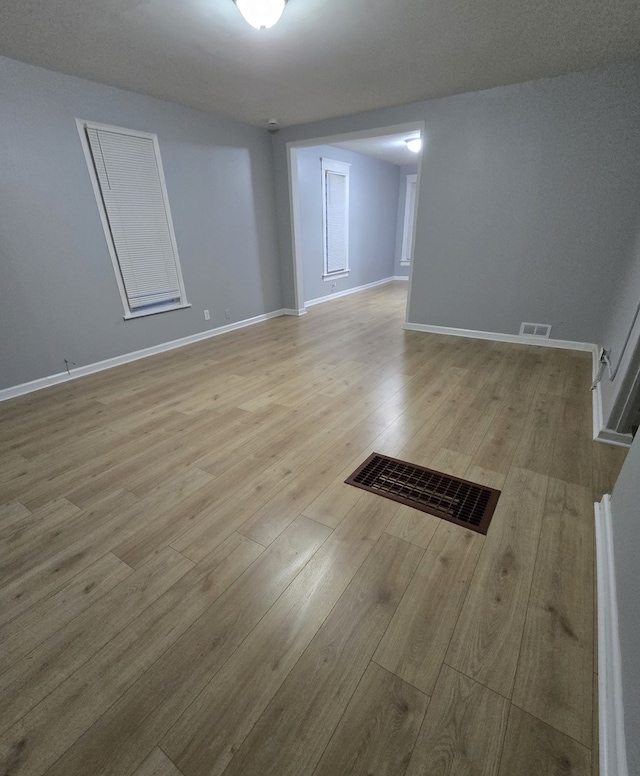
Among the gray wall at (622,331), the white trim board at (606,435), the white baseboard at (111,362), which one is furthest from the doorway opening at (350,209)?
the white trim board at (606,435)

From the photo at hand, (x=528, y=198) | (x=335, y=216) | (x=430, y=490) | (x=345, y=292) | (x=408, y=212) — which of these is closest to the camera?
(x=430, y=490)

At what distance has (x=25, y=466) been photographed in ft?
6.89

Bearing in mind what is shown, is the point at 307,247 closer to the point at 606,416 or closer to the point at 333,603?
the point at 606,416

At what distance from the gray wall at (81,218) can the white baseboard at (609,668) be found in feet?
13.5

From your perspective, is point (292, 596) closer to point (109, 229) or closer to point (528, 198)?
point (109, 229)

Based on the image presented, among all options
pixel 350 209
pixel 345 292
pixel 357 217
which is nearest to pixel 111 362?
pixel 345 292

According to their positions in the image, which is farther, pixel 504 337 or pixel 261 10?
pixel 504 337

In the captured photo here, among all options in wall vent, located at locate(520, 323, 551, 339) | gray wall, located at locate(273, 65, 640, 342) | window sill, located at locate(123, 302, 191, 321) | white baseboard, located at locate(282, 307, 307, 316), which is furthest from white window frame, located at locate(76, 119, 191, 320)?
wall vent, located at locate(520, 323, 551, 339)

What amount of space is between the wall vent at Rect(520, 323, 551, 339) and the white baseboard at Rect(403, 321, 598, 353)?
4cm

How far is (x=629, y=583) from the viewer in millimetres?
1026

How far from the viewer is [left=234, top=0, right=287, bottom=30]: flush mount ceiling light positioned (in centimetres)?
188

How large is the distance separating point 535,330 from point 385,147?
4.29 metres

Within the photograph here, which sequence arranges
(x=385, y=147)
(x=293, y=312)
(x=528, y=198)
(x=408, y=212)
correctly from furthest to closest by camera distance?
(x=408, y=212) → (x=385, y=147) → (x=293, y=312) → (x=528, y=198)

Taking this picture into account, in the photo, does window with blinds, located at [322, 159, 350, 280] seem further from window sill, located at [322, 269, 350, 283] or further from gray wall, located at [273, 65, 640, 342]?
gray wall, located at [273, 65, 640, 342]
